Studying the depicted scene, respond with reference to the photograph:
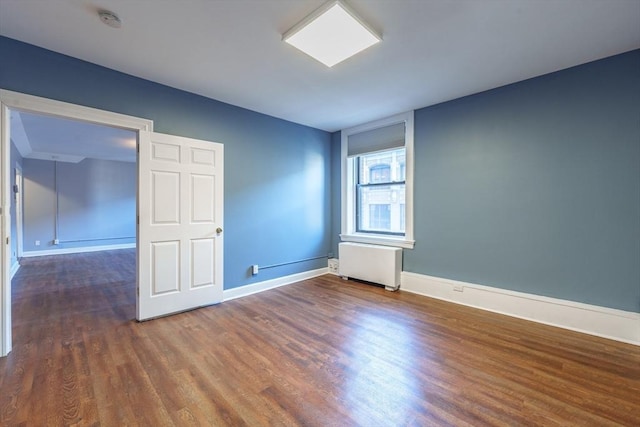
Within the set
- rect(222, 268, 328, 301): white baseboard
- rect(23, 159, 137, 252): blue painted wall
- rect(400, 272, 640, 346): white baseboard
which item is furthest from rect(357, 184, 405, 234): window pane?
rect(23, 159, 137, 252): blue painted wall

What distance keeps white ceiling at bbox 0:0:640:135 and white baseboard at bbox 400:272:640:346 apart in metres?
2.41

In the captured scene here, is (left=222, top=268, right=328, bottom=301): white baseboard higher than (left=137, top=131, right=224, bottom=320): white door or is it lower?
lower

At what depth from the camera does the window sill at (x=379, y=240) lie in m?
4.02

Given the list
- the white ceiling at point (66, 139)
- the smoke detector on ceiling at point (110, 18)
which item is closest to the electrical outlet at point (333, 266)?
the white ceiling at point (66, 139)

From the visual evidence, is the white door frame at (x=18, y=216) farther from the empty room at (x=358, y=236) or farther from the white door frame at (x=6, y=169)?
the white door frame at (x=6, y=169)

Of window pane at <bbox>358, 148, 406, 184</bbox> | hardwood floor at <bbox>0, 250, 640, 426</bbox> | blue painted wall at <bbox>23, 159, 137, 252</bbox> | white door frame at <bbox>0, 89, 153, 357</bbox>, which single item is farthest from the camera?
blue painted wall at <bbox>23, 159, 137, 252</bbox>

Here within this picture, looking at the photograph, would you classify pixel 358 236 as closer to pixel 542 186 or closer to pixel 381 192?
pixel 381 192

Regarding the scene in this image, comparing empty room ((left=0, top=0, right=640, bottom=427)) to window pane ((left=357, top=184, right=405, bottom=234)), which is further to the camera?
window pane ((left=357, top=184, right=405, bottom=234))

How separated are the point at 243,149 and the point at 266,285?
2.03 metres

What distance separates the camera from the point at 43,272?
16.9 feet

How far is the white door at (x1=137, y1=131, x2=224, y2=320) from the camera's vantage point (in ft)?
9.57

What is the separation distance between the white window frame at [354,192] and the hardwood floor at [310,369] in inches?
46.1

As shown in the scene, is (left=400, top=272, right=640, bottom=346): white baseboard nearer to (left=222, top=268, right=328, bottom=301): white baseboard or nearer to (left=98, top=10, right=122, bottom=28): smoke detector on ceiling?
(left=222, top=268, right=328, bottom=301): white baseboard

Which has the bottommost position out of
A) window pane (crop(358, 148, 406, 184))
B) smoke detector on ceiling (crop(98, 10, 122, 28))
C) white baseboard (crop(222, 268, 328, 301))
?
white baseboard (crop(222, 268, 328, 301))
